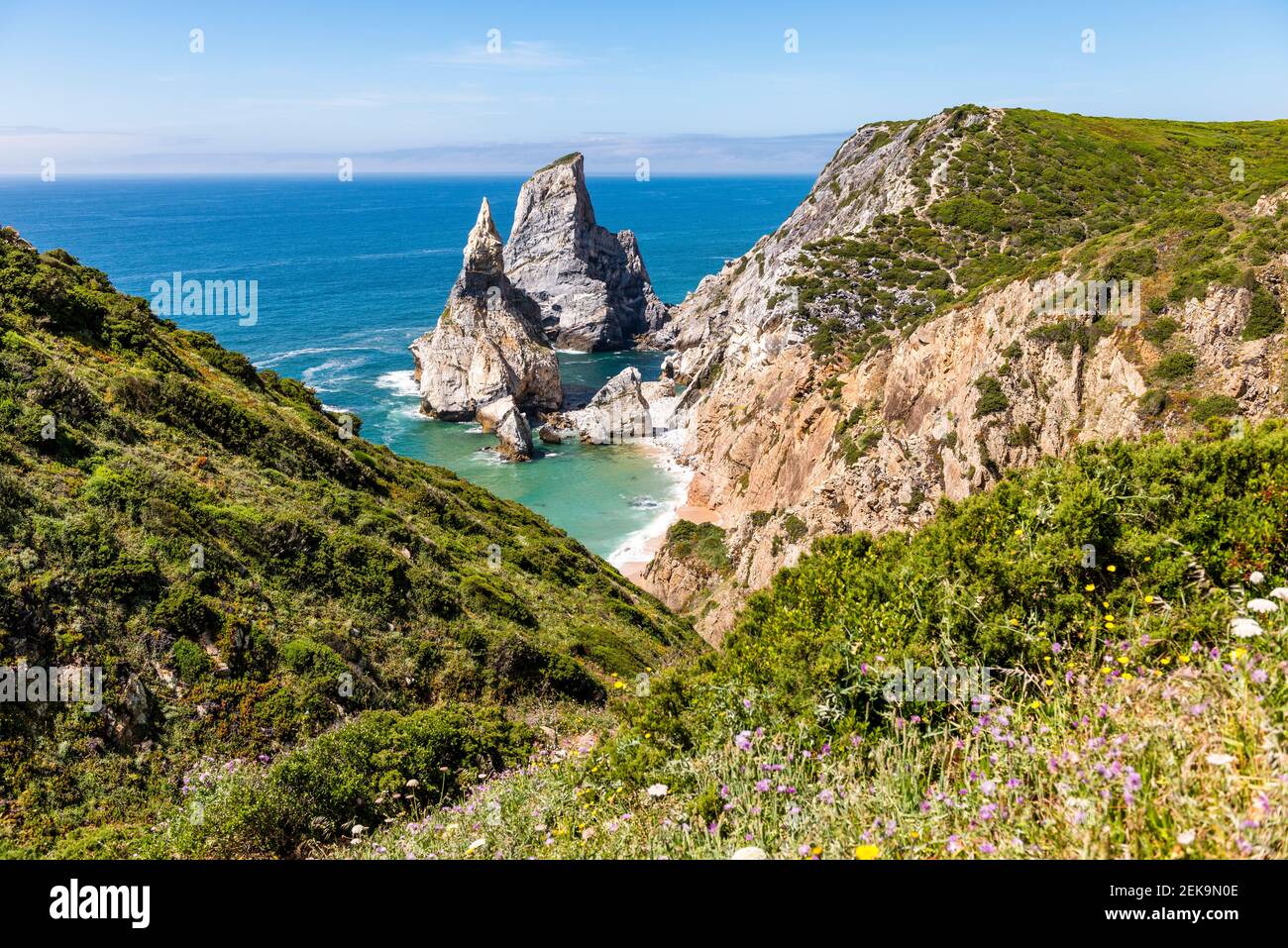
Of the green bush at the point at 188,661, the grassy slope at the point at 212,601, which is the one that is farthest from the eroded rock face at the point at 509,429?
the green bush at the point at 188,661

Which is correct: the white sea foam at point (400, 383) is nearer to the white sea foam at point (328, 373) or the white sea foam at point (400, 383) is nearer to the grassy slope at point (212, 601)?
the white sea foam at point (328, 373)

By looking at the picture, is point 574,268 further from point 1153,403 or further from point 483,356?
point 1153,403

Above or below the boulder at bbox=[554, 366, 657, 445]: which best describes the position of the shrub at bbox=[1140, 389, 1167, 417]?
above

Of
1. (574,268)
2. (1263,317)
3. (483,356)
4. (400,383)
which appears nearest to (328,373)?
(400,383)

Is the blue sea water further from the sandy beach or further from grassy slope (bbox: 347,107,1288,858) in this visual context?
grassy slope (bbox: 347,107,1288,858)

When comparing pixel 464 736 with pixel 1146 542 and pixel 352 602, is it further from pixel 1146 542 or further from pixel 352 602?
pixel 1146 542

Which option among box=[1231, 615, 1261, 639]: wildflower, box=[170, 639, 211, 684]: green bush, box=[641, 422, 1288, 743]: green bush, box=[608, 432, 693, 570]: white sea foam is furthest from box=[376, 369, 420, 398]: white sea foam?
→ box=[1231, 615, 1261, 639]: wildflower
